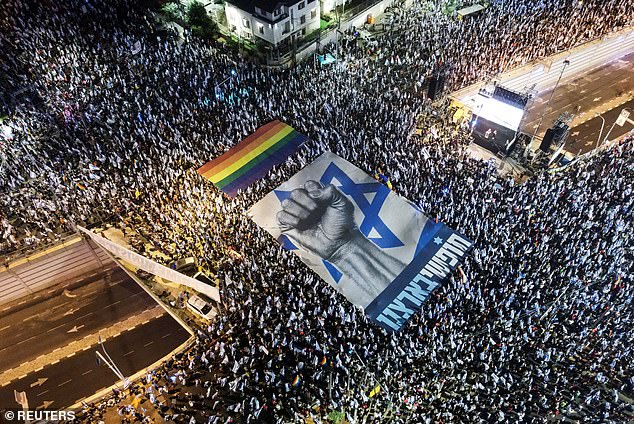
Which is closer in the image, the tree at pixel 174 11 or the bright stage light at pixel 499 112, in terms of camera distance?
the bright stage light at pixel 499 112

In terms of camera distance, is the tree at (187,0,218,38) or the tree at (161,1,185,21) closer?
the tree at (187,0,218,38)

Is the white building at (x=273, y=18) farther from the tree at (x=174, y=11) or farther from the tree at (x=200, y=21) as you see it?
the tree at (x=174, y=11)

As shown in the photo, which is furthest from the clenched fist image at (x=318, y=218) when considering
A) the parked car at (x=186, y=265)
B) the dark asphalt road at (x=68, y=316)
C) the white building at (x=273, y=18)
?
the white building at (x=273, y=18)

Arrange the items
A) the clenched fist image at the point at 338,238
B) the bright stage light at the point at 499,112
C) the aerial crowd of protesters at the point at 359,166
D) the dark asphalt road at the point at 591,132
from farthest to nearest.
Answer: the dark asphalt road at the point at 591,132 < the bright stage light at the point at 499,112 < the clenched fist image at the point at 338,238 < the aerial crowd of protesters at the point at 359,166

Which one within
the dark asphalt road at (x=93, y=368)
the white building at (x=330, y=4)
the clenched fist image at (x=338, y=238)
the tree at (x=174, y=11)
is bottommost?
the dark asphalt road at (x=93, y=368)

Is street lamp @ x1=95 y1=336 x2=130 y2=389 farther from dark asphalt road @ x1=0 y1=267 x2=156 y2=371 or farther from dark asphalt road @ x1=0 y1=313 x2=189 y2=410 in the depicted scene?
dark asphalt road @ x1=0 y1=267 x2=156 y2=371

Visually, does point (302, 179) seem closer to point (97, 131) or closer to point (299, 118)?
point (299, 118)

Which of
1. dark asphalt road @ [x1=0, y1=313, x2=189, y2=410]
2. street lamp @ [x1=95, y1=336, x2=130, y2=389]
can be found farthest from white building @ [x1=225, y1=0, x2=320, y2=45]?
street lamp @ [x1=95, y1=336, x2=130, y2=389]
